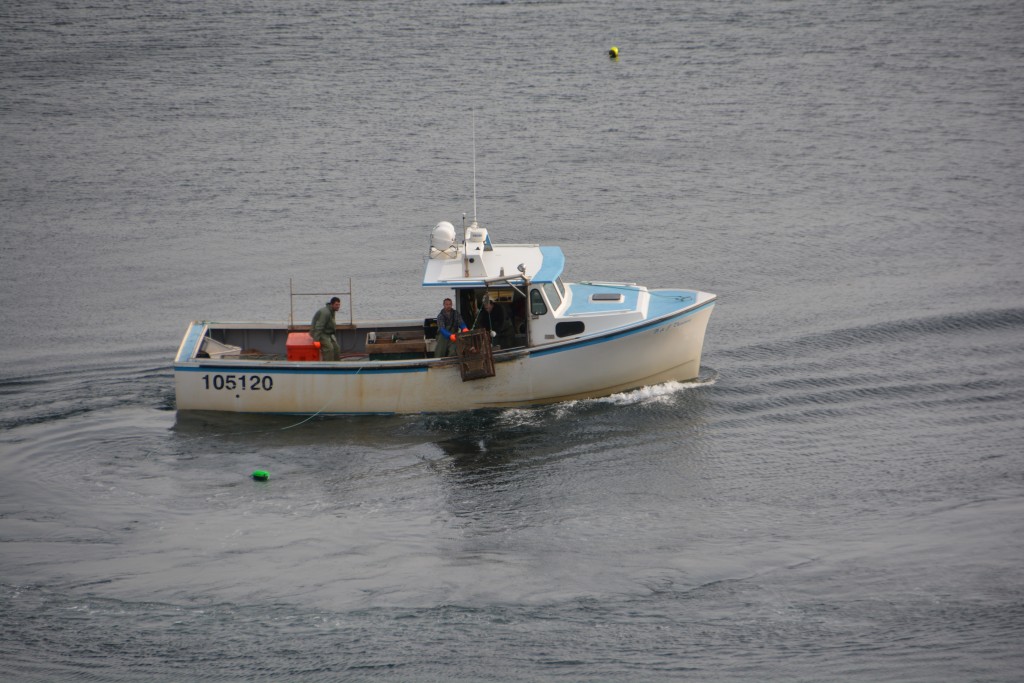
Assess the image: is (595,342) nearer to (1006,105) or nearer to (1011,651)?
(1011,651)

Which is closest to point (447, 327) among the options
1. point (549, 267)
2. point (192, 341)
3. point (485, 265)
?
point (485, 265)

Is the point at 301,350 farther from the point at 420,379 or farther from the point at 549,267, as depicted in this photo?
the point at 549,267

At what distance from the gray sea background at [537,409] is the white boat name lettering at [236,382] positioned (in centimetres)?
64

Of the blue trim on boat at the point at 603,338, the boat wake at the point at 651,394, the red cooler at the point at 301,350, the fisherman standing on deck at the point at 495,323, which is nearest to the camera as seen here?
the blue trim on boat at the point at 603,338

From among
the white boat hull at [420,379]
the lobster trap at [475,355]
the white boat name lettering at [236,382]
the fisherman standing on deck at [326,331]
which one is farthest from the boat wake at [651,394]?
the white boat name lettering at [236,382]

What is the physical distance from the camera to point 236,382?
67.3ft

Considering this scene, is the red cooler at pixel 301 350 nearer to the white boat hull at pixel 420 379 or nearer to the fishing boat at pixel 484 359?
the fishing boat at pixel 484 359

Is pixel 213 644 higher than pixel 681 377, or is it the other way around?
pixel 681 377

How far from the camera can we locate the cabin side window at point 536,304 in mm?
20156

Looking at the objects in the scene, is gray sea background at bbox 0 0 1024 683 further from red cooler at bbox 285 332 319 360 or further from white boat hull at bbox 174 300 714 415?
red cooler at bbox 285 332 319 360

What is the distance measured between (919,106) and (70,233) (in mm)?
29676

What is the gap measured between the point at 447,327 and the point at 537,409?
7.15 ft

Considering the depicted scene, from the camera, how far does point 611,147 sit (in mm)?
39594

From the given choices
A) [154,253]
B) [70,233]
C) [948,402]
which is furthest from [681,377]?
[70,233]
